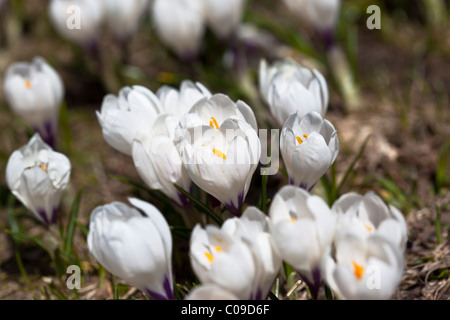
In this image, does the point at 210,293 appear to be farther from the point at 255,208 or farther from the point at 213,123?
the point at 213,123

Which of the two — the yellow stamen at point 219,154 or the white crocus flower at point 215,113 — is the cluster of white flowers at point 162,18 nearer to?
the white crocus flower at point 215,113

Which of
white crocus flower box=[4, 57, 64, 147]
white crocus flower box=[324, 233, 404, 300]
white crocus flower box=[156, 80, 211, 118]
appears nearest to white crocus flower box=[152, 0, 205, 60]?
white crocus flower box=[4, 57, 64, 147]

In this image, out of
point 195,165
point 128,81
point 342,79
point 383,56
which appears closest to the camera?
point 195,165

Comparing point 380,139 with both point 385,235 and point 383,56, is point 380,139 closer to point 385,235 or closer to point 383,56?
point 383,56

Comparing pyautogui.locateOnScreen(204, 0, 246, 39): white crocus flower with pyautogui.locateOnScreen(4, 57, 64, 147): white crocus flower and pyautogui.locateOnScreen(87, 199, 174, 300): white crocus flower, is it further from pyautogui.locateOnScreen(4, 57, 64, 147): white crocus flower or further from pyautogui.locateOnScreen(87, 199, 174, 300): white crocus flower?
pyautogui.locateOnScreen(87, 199, 174, 300): white crocus flower

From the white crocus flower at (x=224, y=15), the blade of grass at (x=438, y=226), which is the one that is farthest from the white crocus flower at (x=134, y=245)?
the white crocus flower at (x=224, y=15)

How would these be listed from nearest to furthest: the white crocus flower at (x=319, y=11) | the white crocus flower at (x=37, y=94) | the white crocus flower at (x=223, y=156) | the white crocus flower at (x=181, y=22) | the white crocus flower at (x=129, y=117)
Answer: the white crocus flower at (x=223, y=156)
the white crocus flower at (x=129, y=117)
the white crocus flower at (x=37, y=94)
the white crocus flower at (x=319, y=11)
the white crocus flower at (x=181, y=22)

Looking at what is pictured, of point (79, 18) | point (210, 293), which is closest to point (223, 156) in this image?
point (210, 293)

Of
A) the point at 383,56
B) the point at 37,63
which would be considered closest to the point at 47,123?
the point at 37,63
